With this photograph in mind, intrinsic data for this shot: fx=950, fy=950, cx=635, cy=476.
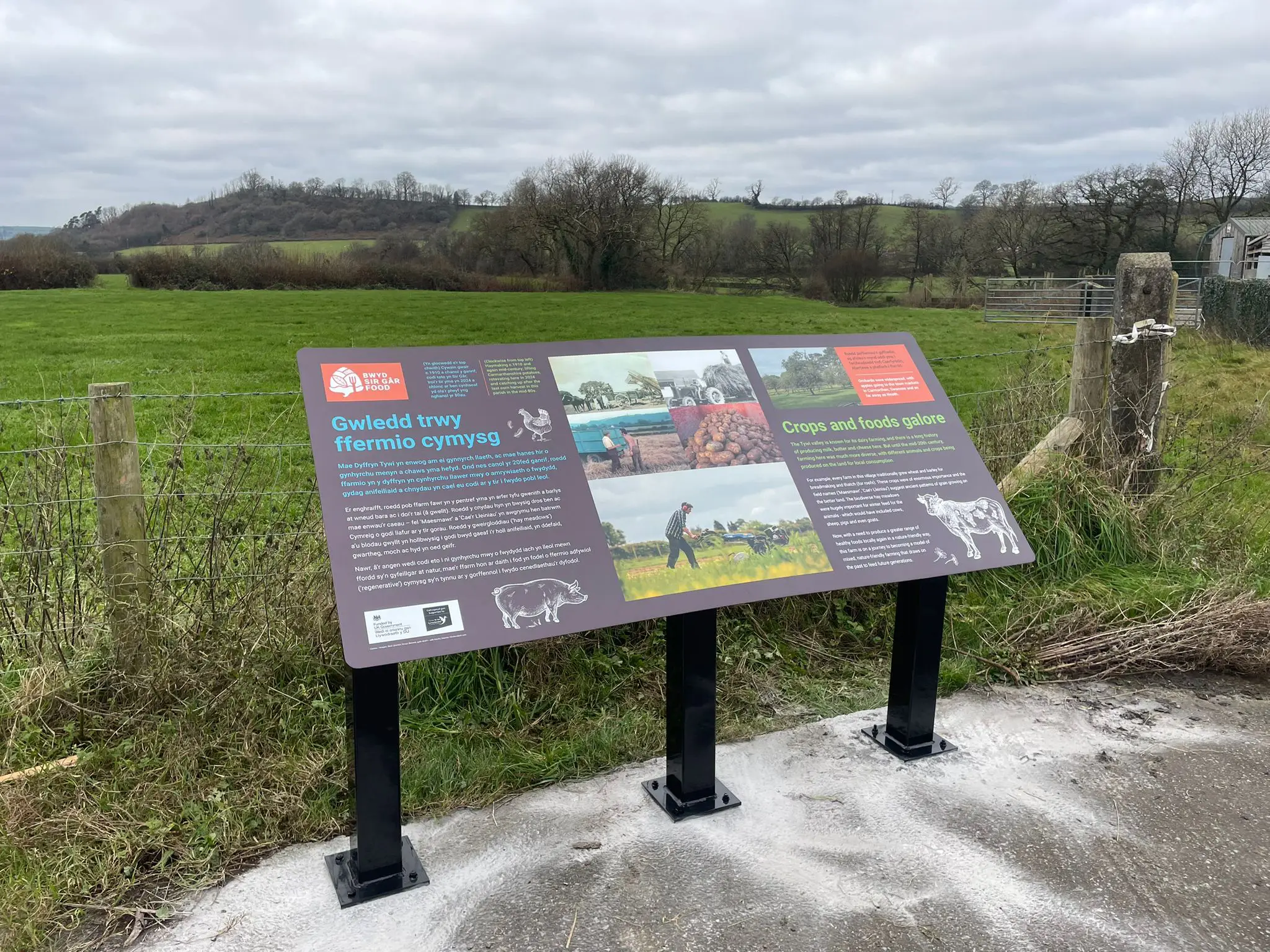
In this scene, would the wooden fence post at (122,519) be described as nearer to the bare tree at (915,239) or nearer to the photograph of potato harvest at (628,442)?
the photograph of potato harvest at (628,442)

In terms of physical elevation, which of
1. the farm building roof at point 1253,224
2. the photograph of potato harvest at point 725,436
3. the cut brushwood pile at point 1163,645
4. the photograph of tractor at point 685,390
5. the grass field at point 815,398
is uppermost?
the farm building roof at point 1253,224

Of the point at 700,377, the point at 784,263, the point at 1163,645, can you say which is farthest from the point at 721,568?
the point at 784,263

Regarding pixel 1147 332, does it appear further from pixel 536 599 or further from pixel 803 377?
pixel 536 599

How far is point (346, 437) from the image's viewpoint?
2.53 m

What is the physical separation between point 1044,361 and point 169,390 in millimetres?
15606

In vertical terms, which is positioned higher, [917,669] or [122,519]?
[122,519]

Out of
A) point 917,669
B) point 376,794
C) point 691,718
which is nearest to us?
point 376,794

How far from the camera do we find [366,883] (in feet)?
8.70

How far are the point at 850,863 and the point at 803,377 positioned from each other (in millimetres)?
1586

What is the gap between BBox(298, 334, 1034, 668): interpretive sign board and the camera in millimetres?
2436

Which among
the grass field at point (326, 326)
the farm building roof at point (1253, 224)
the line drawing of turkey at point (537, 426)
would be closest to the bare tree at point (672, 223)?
the grass field at point (326, 326)

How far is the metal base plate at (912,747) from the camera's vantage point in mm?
3459

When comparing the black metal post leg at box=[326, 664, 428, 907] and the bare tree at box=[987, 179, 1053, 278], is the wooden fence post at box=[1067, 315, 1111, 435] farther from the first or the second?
the bare tree at box=[987, 179, 1053, 278]

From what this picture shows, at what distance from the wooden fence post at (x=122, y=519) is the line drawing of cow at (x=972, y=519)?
2823 mm
